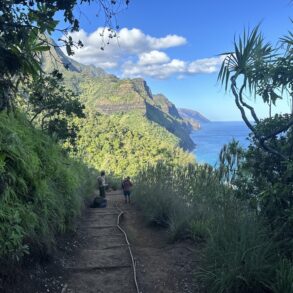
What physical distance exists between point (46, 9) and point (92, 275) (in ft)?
12.8

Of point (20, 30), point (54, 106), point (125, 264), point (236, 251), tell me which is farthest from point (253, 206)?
point (54, 106)

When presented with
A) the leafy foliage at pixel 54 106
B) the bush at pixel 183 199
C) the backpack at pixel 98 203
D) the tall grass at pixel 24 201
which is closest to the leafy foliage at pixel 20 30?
the tall grass at pixel 24 201

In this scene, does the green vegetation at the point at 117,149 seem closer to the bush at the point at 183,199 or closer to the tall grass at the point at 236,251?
the bush at the point at 183,199

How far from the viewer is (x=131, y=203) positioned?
548 inches

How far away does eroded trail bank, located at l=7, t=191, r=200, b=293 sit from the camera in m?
5.01

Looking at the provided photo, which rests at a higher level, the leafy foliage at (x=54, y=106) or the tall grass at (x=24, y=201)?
the leafy foliage at (x=54, y=106)

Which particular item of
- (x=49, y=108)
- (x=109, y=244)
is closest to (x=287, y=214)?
(x=109, y=244)

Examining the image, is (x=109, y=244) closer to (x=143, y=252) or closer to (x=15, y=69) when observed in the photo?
(x=143, y=252)

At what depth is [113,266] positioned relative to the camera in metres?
5.83

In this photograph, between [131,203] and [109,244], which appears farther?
[131,203]

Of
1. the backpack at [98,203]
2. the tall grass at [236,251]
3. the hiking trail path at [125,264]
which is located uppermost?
the tall grass at [236,251]

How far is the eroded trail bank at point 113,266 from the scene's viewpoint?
16.4 feet

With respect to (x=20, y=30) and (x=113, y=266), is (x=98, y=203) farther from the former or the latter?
(x=20, y=30)

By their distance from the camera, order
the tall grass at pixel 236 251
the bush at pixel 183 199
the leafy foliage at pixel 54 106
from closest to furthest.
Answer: the tall grass at pixel 236 251 < the bush at pixel 183 199 < the leafy foliage at pixel 54 106
